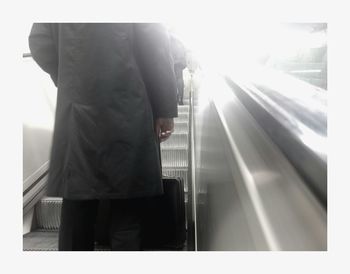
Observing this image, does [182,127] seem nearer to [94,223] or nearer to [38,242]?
[94,223]

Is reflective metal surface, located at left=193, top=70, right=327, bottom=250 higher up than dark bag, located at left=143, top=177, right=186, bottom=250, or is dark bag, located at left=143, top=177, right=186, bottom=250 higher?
reflective metal surface, located at left=193, top=70, right=327, bottom=250

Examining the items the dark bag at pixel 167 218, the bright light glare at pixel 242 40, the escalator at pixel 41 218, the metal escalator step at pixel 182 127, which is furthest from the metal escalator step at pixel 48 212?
the metal escalator step at pixel 182 127

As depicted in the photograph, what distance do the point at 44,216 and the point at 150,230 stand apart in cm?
35

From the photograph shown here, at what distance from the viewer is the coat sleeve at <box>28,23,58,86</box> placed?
40.2 inches

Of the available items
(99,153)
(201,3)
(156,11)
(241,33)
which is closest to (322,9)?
(241,33)

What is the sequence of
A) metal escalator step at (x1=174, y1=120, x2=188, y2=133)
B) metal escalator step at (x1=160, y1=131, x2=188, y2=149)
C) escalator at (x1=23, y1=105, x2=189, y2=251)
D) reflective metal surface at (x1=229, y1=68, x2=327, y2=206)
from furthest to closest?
metal escalator step at (x1=174, y1=120, x2=188, y2=133) → metal escalator step at (x1=160, y1=131, x2=188, y2=149) → escalator at (x1=23, y1=105, x2=189, y2=251) → reflective metal surface at (x1=229, y1=68, x2=327, y2=206)

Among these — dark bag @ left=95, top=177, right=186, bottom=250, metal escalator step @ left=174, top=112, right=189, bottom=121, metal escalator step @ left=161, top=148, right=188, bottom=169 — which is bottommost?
dark bag @ left=95, top=177, right=186, bottom=250

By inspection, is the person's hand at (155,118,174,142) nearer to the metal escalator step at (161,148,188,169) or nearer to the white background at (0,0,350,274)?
the white background at (0,0,350,274)

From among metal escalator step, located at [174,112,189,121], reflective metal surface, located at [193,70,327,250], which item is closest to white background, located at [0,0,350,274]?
reflective metal surface, located at [193,70,327,250]

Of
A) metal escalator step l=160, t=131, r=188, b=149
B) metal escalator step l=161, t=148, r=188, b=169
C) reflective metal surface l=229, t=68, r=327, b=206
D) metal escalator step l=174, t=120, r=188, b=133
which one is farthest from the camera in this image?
metal escalator step l=174, t=120, r=188, b=133

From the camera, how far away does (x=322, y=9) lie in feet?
3.23

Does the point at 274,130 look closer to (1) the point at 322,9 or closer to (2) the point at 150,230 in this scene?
(1) the point at 322,9

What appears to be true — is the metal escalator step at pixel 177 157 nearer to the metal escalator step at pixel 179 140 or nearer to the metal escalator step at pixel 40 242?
the metal escalator step at pixel 179 140

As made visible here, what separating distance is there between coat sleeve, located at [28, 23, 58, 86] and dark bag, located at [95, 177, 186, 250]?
443 mm
